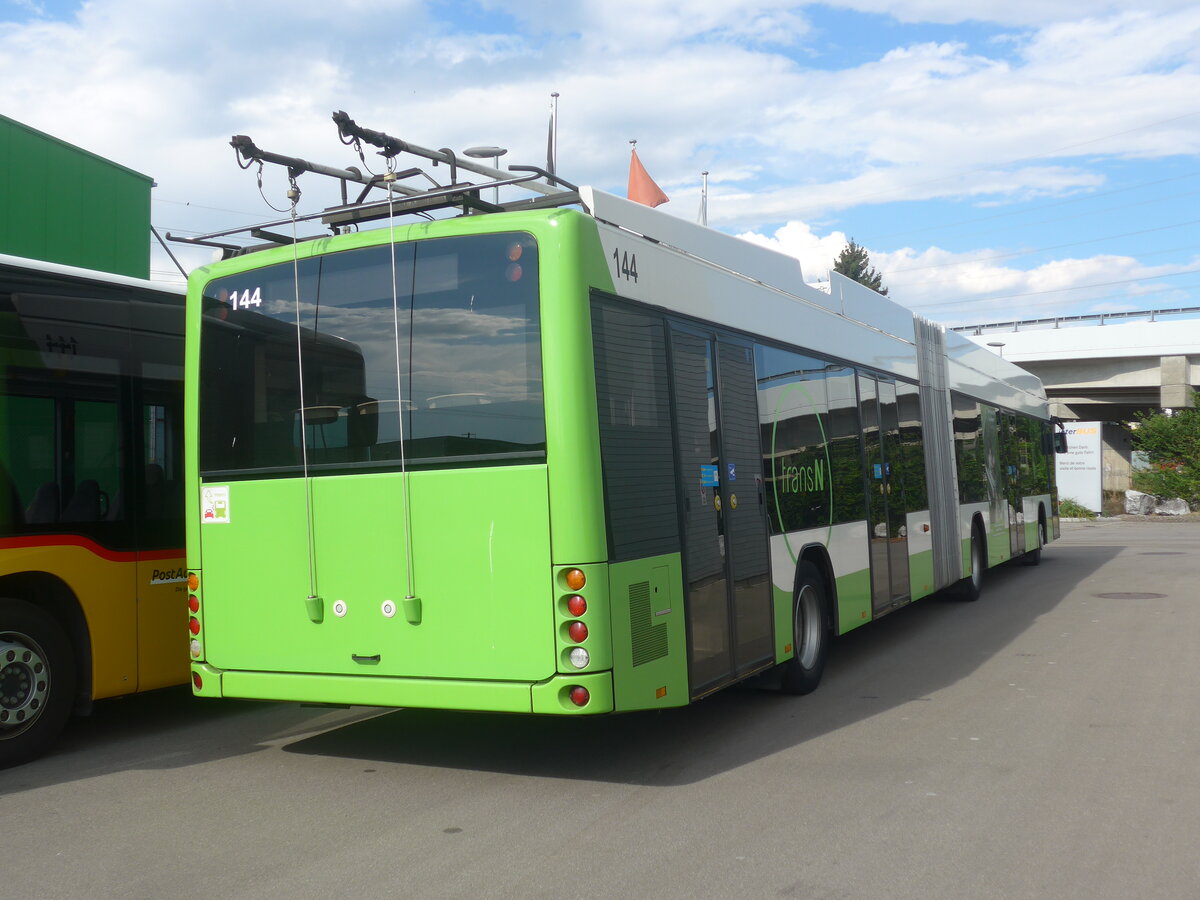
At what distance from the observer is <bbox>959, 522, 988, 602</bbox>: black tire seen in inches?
602

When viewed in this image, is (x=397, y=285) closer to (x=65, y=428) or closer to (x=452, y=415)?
(x=452, y=415)

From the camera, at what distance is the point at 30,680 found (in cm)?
699

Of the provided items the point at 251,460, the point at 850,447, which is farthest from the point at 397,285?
the point at 850,447

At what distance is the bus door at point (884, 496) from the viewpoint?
10.6m

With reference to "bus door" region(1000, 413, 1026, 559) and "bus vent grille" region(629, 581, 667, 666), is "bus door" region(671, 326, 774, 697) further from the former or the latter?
"bus door" region(1000, 413, 1026, 559)

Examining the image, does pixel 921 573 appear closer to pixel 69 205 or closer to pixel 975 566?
pixel 975 566

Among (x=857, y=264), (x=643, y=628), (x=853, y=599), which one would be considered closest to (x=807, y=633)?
(x=853, y=599)

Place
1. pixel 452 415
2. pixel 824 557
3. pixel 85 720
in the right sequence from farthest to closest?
1. pixel 824 557
2. pixel 85 720
3. pixel 452 415

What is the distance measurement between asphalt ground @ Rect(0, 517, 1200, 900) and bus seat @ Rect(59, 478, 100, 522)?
1507 millimetres

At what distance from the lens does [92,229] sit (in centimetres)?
1595

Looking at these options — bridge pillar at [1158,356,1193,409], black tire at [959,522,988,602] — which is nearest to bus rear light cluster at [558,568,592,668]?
black tire at [959,522,988,602]

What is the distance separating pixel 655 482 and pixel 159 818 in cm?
313

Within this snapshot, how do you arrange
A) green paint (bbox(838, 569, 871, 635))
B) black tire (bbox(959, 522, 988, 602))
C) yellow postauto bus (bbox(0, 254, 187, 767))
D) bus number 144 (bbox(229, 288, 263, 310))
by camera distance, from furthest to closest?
black tire (bbox(959, 522, 988, 602))
green paint (bbox(838, 569, 871, 635))
bus number 144 (bbox(229, 288, 263, 310))
yellow postauto bus (bbox(0, 254, 187, 767))

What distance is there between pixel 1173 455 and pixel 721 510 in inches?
1638
